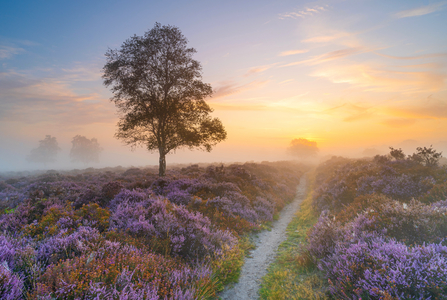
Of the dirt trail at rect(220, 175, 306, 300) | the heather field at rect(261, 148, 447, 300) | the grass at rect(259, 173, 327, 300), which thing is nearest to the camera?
the heather field at rect(261, 148, 447, 300)

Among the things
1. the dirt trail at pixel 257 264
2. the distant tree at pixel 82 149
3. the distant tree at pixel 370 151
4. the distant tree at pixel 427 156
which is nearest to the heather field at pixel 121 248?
the dirt trail at pixel 257 264

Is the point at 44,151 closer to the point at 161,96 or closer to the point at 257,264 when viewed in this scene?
the point at 161,96

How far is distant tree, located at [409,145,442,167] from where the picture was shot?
1215 centimetres

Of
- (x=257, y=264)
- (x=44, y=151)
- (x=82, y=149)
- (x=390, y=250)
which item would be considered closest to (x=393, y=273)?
(x=390, y=250)

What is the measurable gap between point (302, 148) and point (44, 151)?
132778 mm

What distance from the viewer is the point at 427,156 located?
12.7 meters

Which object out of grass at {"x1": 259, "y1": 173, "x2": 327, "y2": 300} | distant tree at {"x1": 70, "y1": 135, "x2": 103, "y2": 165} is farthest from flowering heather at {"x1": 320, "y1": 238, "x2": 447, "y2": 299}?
distant tree at {"x1": 70, "y1": 135, "x2": 103, "y2": 165}

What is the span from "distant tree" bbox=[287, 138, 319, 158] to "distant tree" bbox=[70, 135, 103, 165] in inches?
4344

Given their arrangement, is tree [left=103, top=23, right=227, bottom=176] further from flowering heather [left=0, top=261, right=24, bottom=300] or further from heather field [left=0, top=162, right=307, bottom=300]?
flowering heather [left=0, top=261, right=24, bottom=300]

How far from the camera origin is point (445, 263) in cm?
330

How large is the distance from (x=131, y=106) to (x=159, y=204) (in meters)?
12.9

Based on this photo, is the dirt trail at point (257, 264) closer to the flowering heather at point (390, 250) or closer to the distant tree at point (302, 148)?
the flowering heather at point (390, 250)

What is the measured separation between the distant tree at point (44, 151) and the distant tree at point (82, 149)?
758 centimetres

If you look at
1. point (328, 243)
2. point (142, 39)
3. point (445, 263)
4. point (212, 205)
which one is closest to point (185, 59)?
point (142, 39)
